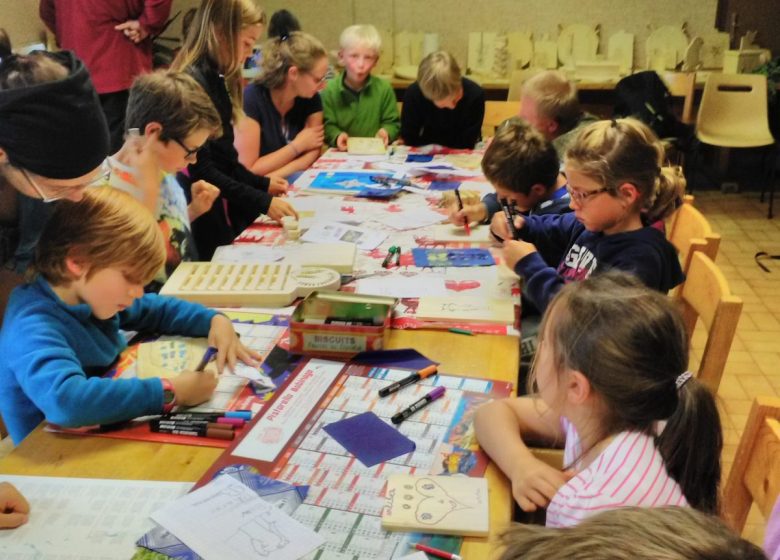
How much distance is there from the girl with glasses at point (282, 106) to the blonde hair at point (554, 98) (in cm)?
95

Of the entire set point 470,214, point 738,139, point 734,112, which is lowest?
point 738,139

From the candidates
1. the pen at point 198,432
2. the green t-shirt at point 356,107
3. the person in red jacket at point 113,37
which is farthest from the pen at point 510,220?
the person in red jacket at point 113,37

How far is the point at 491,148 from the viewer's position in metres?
2.21

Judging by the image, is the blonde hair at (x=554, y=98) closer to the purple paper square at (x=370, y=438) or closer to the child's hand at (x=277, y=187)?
the child's hand at (x=277, y=187)

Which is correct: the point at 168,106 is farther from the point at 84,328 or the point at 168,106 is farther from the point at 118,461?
the point at 118,461

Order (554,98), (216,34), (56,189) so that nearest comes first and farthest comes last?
(56,189)
(216,34)
(554,98)

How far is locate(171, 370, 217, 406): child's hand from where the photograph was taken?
134 cm

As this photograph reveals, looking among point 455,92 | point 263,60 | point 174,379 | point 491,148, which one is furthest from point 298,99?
point 174,379

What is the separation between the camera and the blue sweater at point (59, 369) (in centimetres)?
127

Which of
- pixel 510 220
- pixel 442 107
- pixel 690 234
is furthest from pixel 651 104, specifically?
pixel 510 220

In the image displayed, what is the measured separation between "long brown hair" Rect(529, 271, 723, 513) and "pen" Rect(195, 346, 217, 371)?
2.20ft

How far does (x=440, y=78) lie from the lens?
3404mm

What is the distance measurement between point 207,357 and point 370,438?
1.35 feet

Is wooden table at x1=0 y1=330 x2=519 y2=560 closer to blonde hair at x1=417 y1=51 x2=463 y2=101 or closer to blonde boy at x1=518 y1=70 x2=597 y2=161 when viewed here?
blonde boy at x1=518 y1=70 x2=597 y2=161
